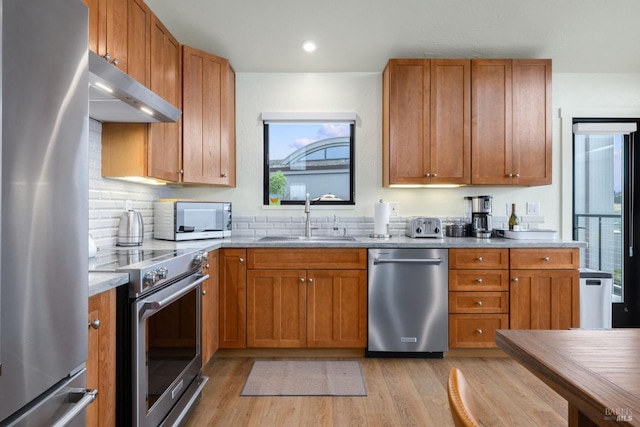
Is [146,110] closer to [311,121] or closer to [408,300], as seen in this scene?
[311,121]

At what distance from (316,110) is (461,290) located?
201 centimetres

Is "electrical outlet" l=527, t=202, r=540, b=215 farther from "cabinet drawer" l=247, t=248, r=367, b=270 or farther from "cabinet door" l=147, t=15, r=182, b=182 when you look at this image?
"cabinet door" l=147, t=15, r=182, b=182

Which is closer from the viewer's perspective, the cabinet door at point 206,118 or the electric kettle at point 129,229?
the electric kettle at point 129,229

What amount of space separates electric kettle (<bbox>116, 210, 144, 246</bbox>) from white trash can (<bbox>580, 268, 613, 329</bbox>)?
3432 millimetres

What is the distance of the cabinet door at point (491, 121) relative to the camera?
123 inches

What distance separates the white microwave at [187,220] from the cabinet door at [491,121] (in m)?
2.17

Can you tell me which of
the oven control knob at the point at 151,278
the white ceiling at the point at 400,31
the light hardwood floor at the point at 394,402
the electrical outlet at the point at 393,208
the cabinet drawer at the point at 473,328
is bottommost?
the light hardwood floor at the point at 394,402

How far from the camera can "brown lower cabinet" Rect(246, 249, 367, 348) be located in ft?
9.32

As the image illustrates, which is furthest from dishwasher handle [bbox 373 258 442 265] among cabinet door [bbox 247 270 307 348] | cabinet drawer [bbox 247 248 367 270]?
cabinet door [bbox 247 270 307 348]

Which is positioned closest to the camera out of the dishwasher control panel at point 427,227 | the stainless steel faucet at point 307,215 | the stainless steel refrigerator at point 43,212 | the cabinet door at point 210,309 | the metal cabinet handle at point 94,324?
the stainless steel refrigerator at point 43,212

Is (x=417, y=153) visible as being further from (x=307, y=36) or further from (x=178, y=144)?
(x=178, y=144)

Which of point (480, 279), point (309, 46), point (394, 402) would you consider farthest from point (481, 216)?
point (309, 46)

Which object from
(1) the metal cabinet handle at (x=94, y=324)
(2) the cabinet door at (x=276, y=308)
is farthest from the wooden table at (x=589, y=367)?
(2) the cabinet door at (x=276, y=308)

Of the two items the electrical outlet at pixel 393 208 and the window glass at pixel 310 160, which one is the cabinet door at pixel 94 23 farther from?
the electrical outlet at pixel 393 208
